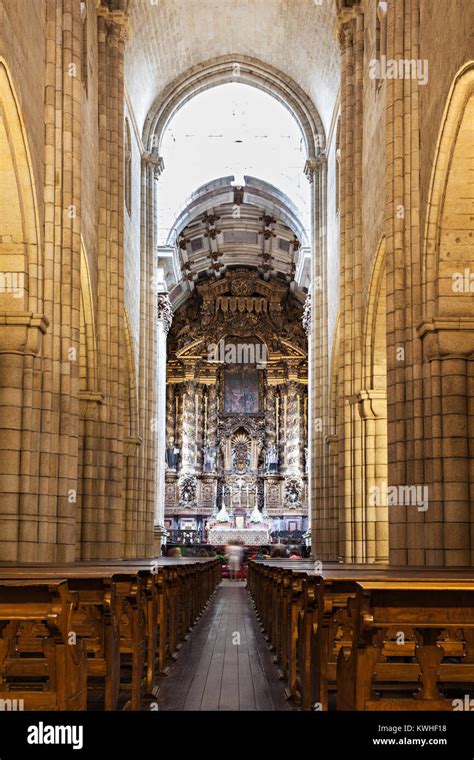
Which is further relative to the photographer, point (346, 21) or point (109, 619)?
point (346, 21)

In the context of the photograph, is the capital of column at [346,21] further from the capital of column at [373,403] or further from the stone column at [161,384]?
the stone column at [161,384]

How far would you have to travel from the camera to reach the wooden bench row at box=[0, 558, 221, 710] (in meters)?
4.50

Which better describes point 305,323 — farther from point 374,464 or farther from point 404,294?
point 404,294

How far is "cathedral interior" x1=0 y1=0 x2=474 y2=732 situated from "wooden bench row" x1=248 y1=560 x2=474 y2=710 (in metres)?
0.02

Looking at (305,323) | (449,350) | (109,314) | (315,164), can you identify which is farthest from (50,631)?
(305,323)

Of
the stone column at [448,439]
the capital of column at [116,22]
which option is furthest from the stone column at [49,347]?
the capital of column at [116,22]

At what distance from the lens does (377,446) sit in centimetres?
1809

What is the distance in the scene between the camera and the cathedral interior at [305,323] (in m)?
5.95

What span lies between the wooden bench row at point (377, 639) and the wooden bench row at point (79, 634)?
1.16 meters

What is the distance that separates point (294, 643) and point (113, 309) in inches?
490

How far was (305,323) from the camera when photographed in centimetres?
3584

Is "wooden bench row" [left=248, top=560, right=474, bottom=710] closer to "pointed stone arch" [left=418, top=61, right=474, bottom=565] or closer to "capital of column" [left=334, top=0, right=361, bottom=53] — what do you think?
"pointed stone arch" [left=418, top=61, right=474, bottom=565]

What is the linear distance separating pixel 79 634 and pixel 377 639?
2.74 metres
